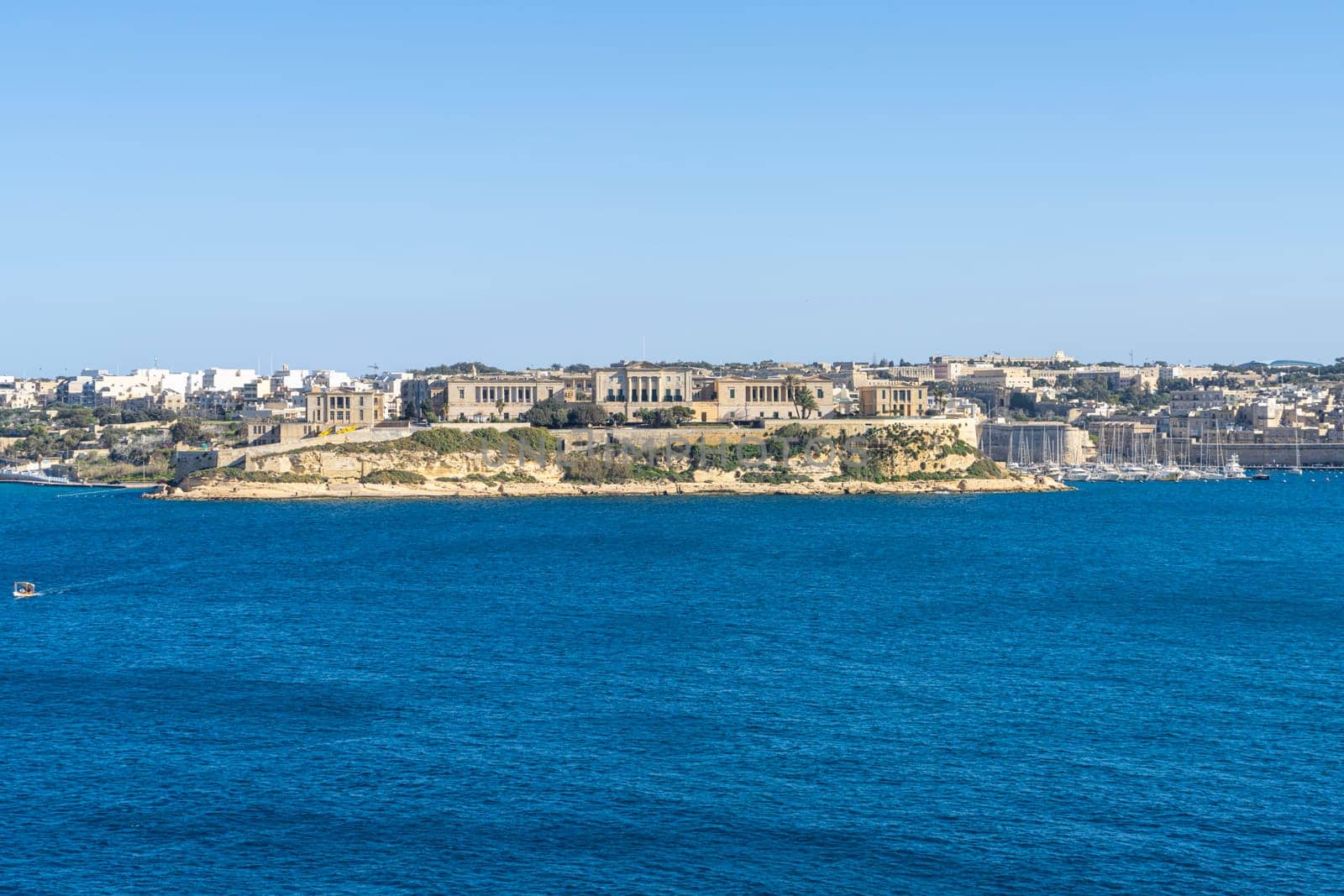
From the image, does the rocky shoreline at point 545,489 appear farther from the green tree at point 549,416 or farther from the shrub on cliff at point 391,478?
the green tree at point 549,416

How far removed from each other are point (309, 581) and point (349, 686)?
13.3 metres

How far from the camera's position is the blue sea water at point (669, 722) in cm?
1738

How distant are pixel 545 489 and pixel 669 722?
43.9 meters

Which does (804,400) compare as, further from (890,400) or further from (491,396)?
(491,396)

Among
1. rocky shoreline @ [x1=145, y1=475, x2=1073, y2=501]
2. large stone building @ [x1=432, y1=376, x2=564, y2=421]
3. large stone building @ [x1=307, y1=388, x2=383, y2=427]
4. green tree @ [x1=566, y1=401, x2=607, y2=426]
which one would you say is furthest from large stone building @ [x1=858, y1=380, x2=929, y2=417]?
large stone building @ [x1=307, y1=388, x2=383, y2=427]

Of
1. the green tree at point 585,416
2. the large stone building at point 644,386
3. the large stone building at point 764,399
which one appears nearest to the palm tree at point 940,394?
the large stone building at point 764,399

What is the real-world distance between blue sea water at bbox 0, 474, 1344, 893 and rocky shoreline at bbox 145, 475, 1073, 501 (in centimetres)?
1875

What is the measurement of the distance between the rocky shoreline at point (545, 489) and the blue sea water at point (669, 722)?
18745 millimetres

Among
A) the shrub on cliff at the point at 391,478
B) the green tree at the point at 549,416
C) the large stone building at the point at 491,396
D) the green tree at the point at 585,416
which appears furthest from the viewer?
the large stone building at the point at 491,396

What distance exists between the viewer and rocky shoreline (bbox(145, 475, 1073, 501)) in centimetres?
6334

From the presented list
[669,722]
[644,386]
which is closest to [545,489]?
[644,386]

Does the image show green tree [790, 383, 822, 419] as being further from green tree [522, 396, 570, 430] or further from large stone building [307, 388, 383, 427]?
large stone building [307, 388, 383, 427]

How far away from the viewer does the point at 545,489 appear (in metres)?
66.6

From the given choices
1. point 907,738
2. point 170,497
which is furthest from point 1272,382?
point 907,738
